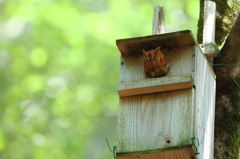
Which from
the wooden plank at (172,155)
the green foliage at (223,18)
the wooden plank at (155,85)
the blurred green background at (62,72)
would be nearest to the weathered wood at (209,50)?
the green foliage at (223,18)

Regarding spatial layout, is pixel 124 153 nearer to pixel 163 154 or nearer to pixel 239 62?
pixel 163 154

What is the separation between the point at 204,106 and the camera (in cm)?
345

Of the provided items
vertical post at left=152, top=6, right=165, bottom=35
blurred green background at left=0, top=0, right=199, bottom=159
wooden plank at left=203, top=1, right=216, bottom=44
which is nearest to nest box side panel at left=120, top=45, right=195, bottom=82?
wooden plank at left=203, top=1, right=216, bottom=44

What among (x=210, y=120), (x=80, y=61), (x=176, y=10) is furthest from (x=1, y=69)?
(x=210, y=120)

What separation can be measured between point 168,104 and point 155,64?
0.87ft

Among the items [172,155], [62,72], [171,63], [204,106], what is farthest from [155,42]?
[62,72]

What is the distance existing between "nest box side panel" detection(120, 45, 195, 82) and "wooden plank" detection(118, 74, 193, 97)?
0.54 ft

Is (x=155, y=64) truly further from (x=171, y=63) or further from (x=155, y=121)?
(x=155, y=121)

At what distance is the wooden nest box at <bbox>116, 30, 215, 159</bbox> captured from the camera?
10.3 ft

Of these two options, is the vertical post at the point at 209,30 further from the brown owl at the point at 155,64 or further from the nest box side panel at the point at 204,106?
the brown owl at the point at 155,64

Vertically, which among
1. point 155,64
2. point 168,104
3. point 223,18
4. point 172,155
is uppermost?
point 223,18

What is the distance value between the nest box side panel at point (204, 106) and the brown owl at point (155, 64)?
0.71ft

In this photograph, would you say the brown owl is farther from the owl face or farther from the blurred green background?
the blurred green background

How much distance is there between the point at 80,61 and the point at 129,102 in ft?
18.1
